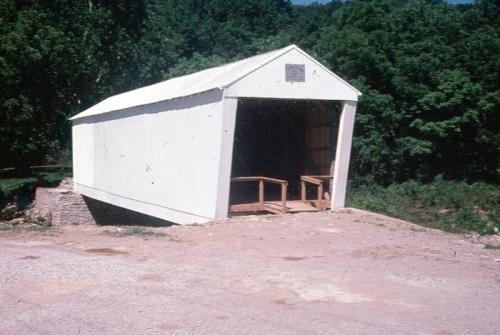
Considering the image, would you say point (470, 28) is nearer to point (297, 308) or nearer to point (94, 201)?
point (94, 201)

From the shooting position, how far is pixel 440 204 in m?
17.8

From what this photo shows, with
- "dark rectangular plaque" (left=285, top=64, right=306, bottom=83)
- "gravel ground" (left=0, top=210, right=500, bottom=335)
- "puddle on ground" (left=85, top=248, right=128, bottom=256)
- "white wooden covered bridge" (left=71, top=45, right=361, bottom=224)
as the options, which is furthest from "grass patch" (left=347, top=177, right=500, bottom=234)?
"puddle on ground" (left=85, top=248, right=128, bottom=256)

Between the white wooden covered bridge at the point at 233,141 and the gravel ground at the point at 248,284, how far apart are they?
2.49 metres

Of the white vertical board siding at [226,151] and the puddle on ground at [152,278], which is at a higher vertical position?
the white vertical board siding at [226,151]

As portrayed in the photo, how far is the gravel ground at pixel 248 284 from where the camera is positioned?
498 centimetres

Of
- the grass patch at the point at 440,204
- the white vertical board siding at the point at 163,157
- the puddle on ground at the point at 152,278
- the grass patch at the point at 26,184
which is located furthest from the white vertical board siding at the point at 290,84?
the grass patch at the point at 26,184

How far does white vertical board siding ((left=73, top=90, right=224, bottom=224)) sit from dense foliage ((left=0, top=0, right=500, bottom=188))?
6.44 m

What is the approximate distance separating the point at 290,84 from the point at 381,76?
9.99 m

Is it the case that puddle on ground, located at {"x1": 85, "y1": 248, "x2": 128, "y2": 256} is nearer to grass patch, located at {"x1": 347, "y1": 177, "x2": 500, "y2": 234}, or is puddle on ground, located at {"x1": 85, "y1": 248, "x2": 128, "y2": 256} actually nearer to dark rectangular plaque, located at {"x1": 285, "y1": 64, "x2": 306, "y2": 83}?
dark rectangular plaque, located at {"x1": 285, "y1": 64, "x2": 306, "y2": 83}

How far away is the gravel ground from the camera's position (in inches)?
196

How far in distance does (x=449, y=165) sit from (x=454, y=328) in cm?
1836

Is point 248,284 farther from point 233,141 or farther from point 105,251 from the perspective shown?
point 233,141

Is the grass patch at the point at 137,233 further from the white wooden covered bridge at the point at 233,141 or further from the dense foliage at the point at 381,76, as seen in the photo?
the dense foliage at the point at 381,76

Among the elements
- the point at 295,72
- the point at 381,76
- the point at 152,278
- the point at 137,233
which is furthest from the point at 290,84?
the point at 381,76
